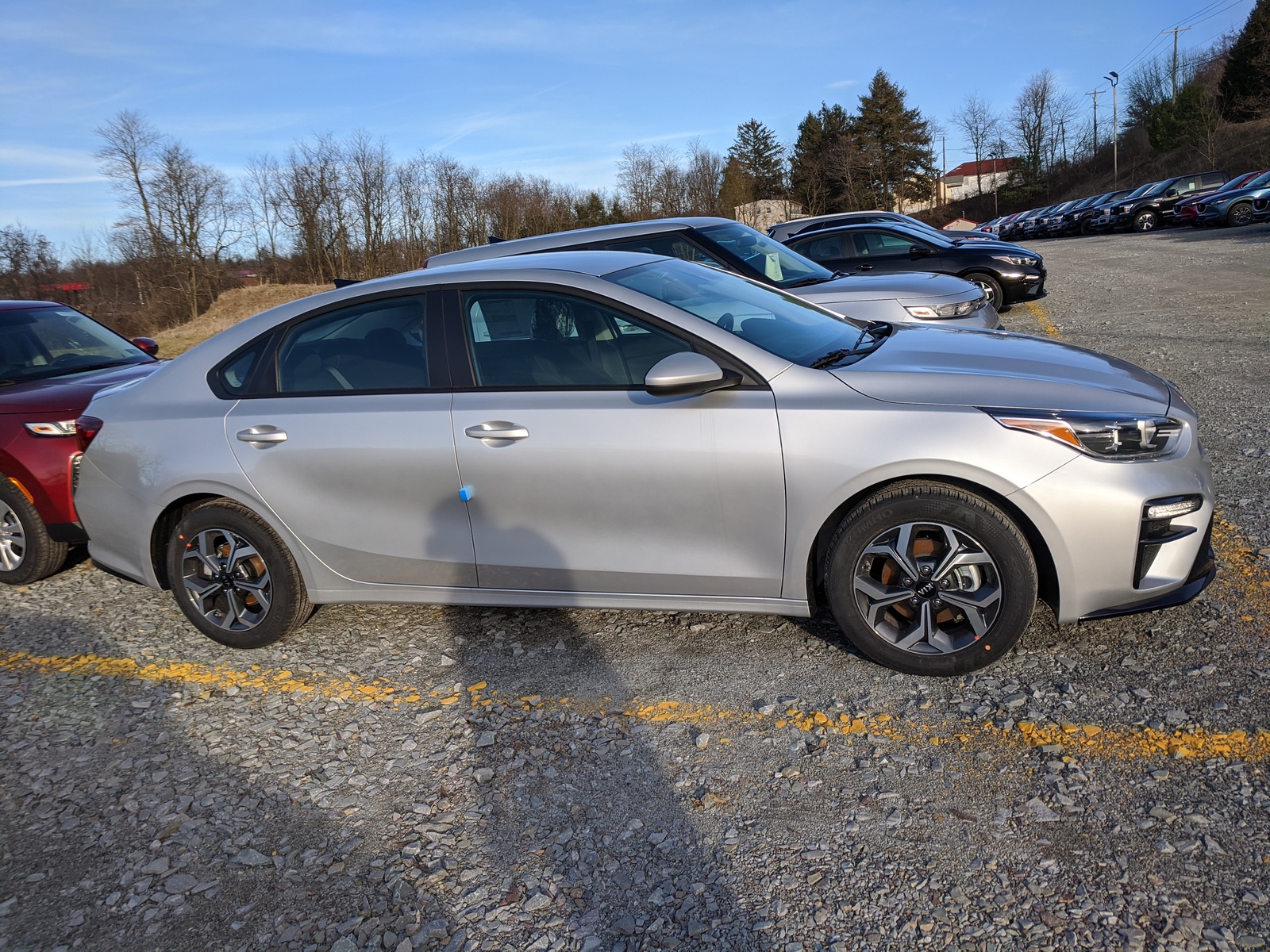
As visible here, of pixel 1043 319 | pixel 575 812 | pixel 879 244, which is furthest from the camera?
pixel 879 244

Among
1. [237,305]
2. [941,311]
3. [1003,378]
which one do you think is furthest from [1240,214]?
[237,305]

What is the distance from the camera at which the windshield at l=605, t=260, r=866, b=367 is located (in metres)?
4.01

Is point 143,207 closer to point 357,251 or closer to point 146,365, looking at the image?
point 357,251

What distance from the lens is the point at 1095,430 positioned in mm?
3379

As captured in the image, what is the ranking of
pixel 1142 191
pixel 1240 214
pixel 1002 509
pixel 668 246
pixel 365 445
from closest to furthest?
pixel 1002 509 < pixel 365 445 < pixel 668 246 < pixel 1240 214 < pixel 1142 191

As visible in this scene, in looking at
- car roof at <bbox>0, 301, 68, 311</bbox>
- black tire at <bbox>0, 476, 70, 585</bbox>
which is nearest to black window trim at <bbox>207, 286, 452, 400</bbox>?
black tire at <bbox>0, 476, 70, 585</bbox>

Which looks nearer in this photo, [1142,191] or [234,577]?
[234,577]

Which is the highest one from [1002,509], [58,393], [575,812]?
[58,393]

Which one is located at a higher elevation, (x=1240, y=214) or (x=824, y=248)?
(x=1240, y=214)

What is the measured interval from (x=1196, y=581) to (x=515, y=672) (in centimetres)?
272

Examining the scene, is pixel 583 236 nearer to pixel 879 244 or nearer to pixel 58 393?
pixel 58 393

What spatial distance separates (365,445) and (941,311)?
18.5 ft

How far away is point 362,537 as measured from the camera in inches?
168

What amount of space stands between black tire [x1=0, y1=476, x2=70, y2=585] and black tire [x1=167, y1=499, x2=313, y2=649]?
183 cm
